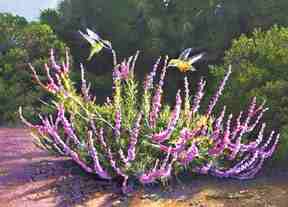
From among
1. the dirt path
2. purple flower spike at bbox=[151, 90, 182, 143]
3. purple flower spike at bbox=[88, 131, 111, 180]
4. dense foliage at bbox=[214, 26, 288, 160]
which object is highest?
dense foliage at bbox=[214, 26, 288, 160]

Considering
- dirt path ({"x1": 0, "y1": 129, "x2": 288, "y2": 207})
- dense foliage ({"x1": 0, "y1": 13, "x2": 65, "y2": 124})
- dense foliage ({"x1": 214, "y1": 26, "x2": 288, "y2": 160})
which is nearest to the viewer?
dirt path ({"x1": 0, "y1": 129, "x2": 288, "y2": 207})

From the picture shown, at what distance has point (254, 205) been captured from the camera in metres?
4.89

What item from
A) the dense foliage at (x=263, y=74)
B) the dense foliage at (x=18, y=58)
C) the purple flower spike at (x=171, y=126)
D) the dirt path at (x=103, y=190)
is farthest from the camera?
the dense foliage at (x=18, y=58)

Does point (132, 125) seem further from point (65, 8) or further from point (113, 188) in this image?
point (65, 8)

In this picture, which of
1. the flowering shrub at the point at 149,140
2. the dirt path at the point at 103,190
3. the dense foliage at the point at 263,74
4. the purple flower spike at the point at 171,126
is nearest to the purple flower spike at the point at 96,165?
the flowering shrub at the point at 149,140

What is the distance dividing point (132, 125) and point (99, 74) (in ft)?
22.6

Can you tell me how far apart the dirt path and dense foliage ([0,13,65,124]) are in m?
4.23

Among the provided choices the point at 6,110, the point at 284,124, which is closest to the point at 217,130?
the point at 284,124

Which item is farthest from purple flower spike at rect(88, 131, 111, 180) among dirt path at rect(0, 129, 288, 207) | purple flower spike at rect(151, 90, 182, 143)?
purple flower spike at rect(151, 90, 182, 143)

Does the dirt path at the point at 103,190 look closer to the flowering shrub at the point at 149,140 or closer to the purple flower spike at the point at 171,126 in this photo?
the flowering shrub at the point at 149,140

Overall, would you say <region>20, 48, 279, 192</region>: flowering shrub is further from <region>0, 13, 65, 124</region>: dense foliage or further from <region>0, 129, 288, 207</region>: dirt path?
<region>0, 13, 65, 124</region>: dense foliage

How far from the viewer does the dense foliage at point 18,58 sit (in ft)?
33.5

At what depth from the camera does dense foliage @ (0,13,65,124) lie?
1021cm

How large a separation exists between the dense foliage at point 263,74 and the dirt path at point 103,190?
0.82 meters
